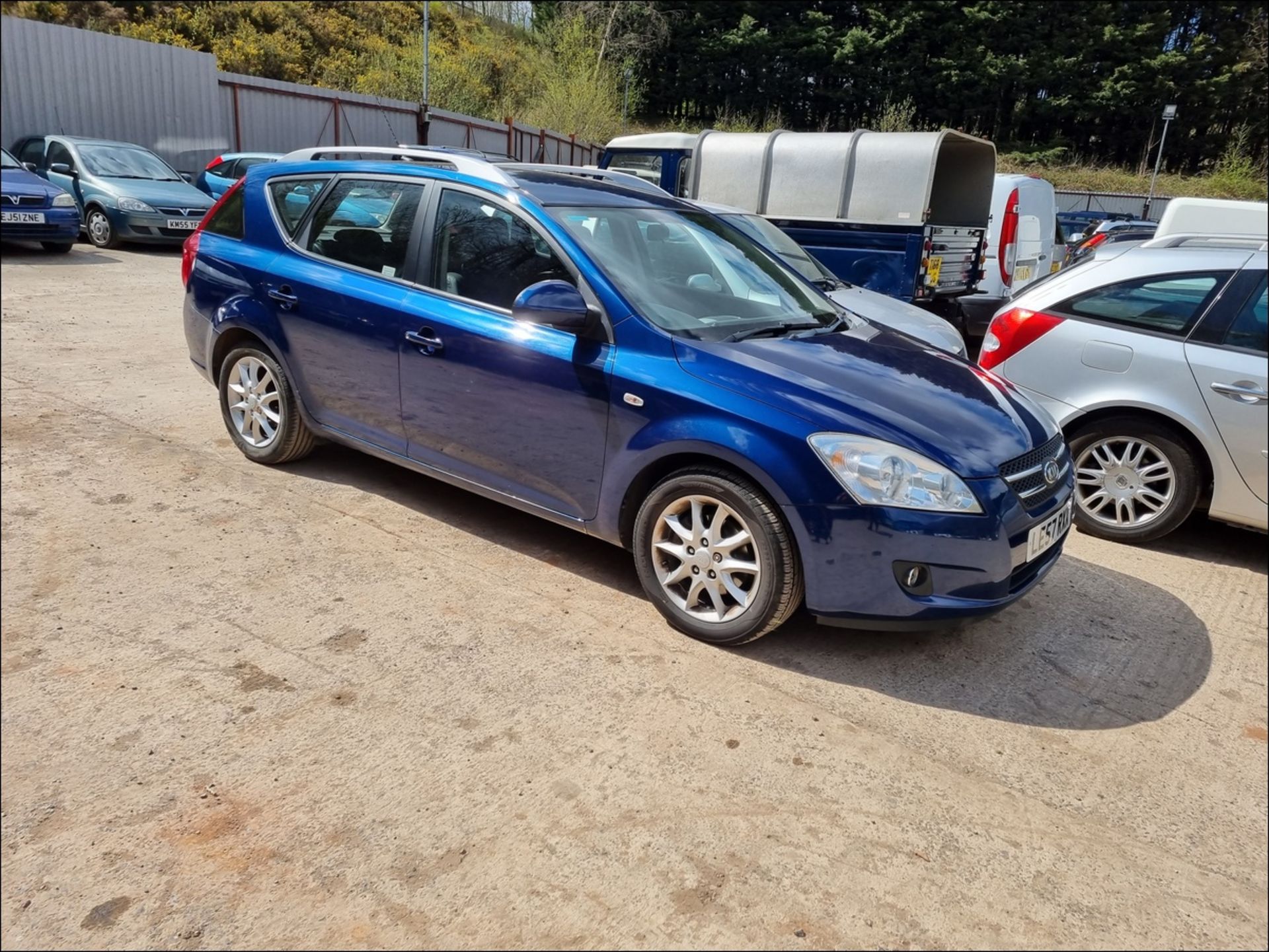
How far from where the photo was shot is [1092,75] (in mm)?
41812

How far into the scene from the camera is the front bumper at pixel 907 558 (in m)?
3.07

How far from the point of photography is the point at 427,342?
13.2ft

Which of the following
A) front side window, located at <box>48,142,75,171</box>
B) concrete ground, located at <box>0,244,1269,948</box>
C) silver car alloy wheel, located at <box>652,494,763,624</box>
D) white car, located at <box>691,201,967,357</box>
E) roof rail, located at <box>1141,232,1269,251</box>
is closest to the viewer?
concrete ground, located at <box>0,244,1269,948</box>

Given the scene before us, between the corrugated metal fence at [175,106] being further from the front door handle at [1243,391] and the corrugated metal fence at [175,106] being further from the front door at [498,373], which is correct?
the front door handle at [1243,391]

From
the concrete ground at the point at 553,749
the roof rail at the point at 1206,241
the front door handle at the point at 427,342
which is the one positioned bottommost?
the concrete ground at the point at 553,749

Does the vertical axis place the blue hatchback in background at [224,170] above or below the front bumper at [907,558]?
above

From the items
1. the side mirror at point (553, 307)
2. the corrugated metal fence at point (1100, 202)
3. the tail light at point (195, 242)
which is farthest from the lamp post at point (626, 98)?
the side mirror at point (553, 307)

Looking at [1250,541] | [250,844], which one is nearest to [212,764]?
[250,844]

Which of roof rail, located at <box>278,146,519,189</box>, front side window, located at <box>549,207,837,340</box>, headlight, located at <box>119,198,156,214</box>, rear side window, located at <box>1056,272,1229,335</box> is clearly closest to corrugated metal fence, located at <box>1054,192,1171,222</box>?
headlight, located at <box>119,198,156,214</box>

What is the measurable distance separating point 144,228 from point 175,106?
20.5ft

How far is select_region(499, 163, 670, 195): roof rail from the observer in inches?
173

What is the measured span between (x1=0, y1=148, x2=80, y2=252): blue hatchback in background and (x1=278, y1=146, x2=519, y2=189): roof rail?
26.3ft

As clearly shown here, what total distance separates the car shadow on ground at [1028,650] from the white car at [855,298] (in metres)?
2.46

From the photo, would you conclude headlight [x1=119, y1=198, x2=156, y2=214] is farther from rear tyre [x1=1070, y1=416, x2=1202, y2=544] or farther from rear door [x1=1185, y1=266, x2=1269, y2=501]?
rear door [x1=1185, y1=266, x2=1269, y2=501]
